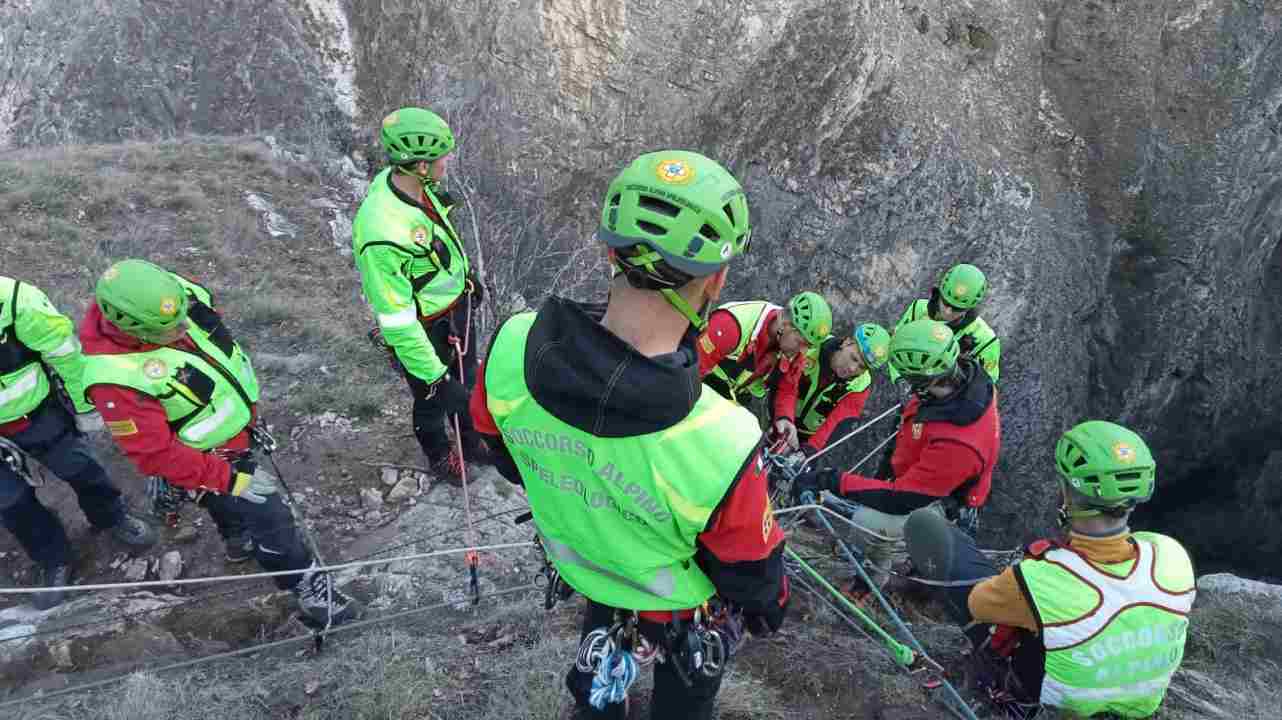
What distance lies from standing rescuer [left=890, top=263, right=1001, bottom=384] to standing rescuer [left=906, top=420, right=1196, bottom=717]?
11.7ft

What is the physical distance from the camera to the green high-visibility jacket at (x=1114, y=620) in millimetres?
2900

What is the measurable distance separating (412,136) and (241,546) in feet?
8.58

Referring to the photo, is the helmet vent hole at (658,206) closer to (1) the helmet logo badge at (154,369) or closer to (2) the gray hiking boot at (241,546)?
(1) the helmet logo badge at (154,369)

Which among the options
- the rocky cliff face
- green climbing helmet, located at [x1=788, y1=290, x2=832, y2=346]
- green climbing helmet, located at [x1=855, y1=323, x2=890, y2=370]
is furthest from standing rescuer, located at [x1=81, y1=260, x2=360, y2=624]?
→ the rocky cliff face

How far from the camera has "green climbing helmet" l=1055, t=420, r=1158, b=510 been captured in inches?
120

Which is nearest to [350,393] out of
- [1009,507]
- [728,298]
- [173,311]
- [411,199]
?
[411,199]

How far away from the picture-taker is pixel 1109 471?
306 cm

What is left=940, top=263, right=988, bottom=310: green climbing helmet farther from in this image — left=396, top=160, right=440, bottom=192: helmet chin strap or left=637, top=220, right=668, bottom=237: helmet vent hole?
left=637, top=220, right=668, bottom=237: helmet vent hole

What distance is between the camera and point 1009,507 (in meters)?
10.4

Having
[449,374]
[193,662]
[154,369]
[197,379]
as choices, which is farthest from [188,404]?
[449,374]

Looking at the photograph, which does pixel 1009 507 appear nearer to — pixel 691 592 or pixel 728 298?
pixel 728 298

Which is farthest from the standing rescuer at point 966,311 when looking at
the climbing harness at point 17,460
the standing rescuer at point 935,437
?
the climbing harness at point 17,460

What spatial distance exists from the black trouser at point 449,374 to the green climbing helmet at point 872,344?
10.1 feet

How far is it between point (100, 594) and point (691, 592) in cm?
427
